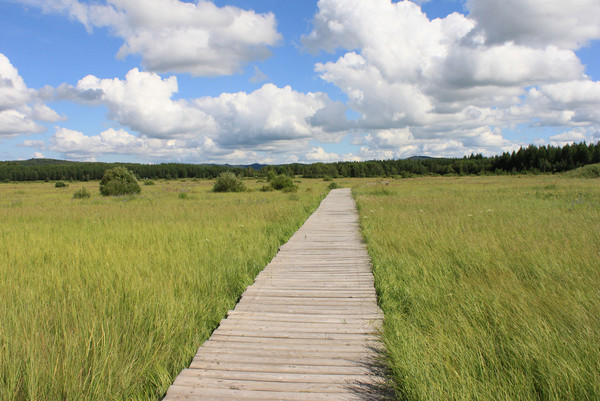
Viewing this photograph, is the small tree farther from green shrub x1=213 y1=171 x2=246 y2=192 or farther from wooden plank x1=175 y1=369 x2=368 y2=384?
wooden plank x1=175 y1=369 x2=368 y2=384

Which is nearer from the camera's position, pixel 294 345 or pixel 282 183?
pixel 294 345

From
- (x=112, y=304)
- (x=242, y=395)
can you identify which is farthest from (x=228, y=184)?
(x=242, y=395)

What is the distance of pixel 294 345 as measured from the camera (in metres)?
3.10

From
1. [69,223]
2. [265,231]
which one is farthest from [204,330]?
[69,223]

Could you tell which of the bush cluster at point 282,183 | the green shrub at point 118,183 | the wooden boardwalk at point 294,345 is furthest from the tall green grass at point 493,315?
the green shrub at point 118,183

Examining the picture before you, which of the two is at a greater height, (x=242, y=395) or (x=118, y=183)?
(x=118, y=183)

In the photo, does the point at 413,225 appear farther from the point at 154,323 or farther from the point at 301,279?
the point at 154,323

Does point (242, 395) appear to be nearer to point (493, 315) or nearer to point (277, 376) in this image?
point (277, 376)

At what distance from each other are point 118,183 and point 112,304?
27.0 metres

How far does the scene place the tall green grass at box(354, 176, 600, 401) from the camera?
7.52ft

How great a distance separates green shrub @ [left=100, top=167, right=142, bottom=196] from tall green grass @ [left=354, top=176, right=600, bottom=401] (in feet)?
85.5

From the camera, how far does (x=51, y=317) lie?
336 cm

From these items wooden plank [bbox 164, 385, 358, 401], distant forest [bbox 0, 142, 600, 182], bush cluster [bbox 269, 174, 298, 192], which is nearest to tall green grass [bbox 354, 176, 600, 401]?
wooden plank [bbox 164, 385, 358, 401]

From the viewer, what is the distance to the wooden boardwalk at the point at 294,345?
245 cm
